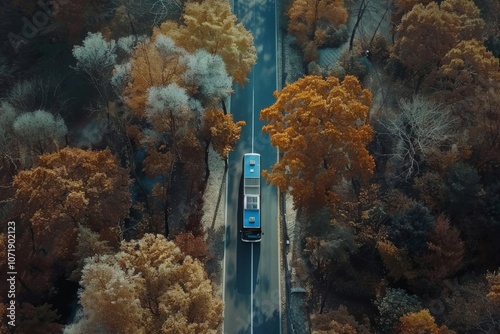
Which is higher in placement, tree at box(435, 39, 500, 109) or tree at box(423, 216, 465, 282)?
tree at box(435, 39, 500, 109)

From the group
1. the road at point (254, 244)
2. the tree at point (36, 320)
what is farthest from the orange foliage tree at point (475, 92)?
the tree at point (36, 320)

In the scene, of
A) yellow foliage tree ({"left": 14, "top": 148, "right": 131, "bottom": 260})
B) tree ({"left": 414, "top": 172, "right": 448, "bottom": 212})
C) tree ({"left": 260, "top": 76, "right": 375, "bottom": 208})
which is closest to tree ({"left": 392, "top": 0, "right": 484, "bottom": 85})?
tree ({"left": 260, "top": 76, "right": 375, "bottom": 208})

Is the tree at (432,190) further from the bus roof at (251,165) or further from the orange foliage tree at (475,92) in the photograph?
the bus roof at (251,165)

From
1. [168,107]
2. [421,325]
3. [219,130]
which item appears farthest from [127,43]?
[421,325]

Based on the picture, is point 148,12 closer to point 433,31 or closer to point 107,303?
point 433,31

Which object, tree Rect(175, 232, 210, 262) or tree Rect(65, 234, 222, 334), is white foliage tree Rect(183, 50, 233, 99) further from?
tree Rect(65, 234, 222, 334)

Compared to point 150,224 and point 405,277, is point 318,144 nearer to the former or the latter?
point 405,277
